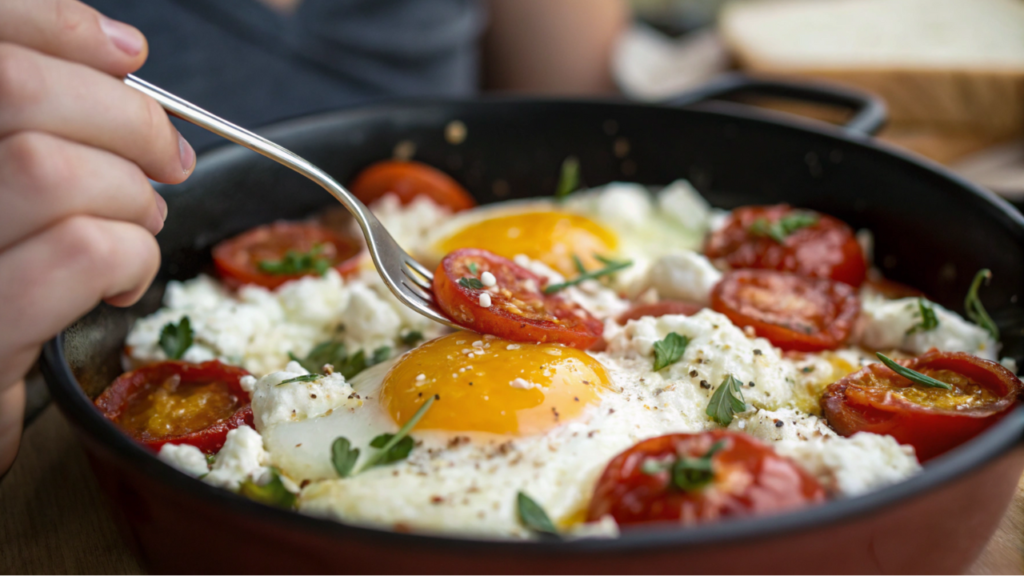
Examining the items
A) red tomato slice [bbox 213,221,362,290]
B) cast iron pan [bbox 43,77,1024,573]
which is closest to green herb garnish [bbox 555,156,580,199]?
cast iron pan [bbox 43,77,1024,573]

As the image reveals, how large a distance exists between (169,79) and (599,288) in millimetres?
2368

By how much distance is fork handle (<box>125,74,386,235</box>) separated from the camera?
1.41 meters

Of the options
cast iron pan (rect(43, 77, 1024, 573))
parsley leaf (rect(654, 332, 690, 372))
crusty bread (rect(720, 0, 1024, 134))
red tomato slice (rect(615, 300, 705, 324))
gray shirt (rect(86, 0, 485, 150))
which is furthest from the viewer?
crusty bread (rect(720, 0, 1024, 134))

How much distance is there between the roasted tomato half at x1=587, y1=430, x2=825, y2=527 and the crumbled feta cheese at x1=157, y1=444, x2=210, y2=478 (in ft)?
2.43

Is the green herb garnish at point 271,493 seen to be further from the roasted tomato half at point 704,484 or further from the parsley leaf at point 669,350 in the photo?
the parsley leaf at point 669,350

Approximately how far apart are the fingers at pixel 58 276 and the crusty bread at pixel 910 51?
3774 mm

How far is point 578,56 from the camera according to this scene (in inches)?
195

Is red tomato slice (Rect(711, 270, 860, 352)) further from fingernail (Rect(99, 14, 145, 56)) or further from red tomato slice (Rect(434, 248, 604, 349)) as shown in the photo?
fingernail (Rect(99, 14, 145, 56))

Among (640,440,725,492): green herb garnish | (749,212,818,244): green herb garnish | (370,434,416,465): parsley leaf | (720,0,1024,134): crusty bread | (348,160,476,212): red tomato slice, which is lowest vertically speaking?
(370,434,416,465): parsley leaf

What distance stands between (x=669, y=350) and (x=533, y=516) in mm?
633

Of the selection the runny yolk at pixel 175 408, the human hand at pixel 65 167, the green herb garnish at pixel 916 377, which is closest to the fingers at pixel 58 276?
the human hand at pixel 65 167

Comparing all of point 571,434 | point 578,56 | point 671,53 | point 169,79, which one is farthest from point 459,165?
point 671,53

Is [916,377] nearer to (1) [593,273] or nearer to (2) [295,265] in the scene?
(1) [593,273]

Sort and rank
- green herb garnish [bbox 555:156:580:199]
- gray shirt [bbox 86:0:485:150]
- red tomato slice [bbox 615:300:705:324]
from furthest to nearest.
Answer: gray shirt [bbox 86:0:485:150], green herb garnish [bbox 555:156:580:199], red tomato slice [bbox 615:300:705:324]
